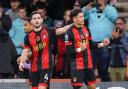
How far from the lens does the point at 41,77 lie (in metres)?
10.6

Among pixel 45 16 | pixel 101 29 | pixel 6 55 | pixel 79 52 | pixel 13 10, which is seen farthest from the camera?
pixel 13 10

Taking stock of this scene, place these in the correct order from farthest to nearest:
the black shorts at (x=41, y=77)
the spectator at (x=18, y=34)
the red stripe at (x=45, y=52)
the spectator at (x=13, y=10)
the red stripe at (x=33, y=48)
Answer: the spectator at (x=13, y=10) < the spectator at (x=18, y=34) < the red stripe at (x=33, y=48) < the red stripe at (x=45, y=52) < the black shorts at (x=41, y=77)

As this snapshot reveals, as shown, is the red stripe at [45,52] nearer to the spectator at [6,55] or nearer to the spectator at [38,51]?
the spectator at [38,51]

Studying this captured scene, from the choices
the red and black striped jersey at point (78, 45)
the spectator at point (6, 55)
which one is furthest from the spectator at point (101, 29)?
the spectator at point (6, 55)

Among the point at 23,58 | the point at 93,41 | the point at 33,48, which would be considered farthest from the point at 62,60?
the point at 23,58

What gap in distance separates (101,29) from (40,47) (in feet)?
7.85

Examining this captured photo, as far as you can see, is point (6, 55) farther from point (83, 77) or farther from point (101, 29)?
point (83, 77)

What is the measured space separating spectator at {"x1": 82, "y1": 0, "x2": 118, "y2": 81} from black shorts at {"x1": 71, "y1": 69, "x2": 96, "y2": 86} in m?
1.36

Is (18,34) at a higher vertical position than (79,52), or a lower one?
higher

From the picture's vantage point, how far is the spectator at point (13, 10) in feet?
44.8

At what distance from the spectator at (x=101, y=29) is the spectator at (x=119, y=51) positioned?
0.45 feet

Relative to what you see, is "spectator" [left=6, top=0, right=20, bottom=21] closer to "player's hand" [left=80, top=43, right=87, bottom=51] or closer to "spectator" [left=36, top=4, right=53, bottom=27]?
"spectator" [left=36, top=4, right=53, bottom=27]

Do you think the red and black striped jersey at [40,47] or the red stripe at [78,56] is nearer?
the red and black striped jersey at [40,47]

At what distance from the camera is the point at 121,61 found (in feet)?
41.5
